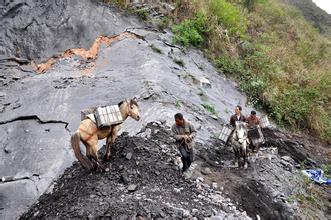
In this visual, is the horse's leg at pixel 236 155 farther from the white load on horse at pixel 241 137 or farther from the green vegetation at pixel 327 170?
the green vegetation at pixel 327 170

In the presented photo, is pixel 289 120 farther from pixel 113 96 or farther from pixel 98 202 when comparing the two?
pixel 98 202

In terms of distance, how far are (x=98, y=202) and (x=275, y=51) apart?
1053 cm

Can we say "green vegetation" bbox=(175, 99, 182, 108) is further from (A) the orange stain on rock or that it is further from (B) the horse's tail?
(A) the orange stain on rock

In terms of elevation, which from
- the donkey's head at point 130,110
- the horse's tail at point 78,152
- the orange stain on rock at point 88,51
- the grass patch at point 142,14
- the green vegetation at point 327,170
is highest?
the donkey's head at point 130,110

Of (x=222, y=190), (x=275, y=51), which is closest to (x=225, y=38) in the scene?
(x=275, y=51)

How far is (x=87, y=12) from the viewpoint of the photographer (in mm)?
11328

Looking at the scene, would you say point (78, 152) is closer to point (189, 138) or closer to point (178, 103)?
point (189, 138)

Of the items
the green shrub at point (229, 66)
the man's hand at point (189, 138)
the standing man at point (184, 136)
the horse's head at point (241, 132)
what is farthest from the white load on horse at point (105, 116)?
the green shrub at point (229, 66)

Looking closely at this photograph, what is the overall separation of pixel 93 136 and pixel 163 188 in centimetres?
123

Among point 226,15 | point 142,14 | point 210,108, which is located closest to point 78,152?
point 210,108

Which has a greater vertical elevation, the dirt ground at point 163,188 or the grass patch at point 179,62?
the dirt ground at point 163,188

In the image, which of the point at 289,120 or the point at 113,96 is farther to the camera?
the point at 289,120

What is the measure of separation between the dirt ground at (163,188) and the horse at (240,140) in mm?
347

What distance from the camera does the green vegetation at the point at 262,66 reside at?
37.6 feet
